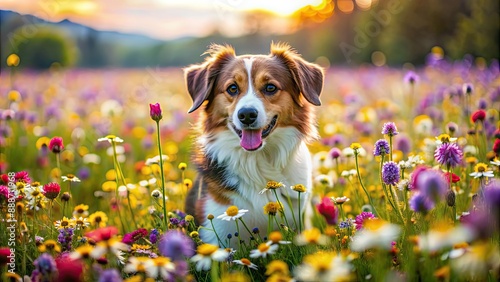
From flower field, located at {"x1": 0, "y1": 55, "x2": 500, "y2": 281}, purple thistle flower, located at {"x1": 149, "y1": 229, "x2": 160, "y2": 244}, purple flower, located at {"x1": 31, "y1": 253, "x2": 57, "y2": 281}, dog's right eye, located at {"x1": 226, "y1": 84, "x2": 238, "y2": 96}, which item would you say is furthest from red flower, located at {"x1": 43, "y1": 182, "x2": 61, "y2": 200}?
dog's right eye, located at {"x1": 226, "y1": 84, "x2": 238, "y2": 96}

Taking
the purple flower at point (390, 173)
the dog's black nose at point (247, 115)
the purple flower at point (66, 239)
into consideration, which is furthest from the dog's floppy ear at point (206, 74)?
the purple flower at point (390, 173)

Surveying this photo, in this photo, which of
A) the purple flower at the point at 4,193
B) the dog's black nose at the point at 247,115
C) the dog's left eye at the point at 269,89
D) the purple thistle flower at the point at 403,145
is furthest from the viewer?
the purple thistle flower at the point at 403,145

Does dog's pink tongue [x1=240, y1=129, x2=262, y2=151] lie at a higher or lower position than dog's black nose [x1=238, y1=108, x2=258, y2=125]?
lower

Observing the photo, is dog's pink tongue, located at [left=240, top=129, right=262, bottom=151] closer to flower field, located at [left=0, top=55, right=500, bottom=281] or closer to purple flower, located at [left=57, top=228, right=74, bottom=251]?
flower field, located at [left=0, top=55, right=500, bottom=281]

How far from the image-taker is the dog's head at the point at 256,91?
3453 mm

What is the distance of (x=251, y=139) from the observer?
3.45 metres

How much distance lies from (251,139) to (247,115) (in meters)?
0.22

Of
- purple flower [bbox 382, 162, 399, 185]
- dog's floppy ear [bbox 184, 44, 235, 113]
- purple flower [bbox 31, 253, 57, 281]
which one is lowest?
purple flower [bbox 31, 253, 57, 281]

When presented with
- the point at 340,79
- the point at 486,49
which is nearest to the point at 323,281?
the point at 340,79

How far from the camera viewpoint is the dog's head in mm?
3453

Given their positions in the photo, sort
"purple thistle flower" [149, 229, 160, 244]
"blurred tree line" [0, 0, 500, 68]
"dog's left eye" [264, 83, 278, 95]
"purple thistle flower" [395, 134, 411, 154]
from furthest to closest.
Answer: "blurred tree line" [0, 0, 500, 68] < "purple thistle flower" [395, 134, 411, 154] < "dog's left eye" [264, 83, 278, 95] < "purple thistle flower" [149, 229, 160, 244]

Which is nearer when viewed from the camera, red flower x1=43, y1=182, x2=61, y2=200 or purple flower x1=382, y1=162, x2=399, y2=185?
purple flower x1=382, y1=162, x2=399, y2=185

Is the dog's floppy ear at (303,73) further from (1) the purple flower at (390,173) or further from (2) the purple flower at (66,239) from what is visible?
(2) the purple flower at (66,239)

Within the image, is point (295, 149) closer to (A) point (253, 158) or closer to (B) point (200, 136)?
(A) point (253, 158)
